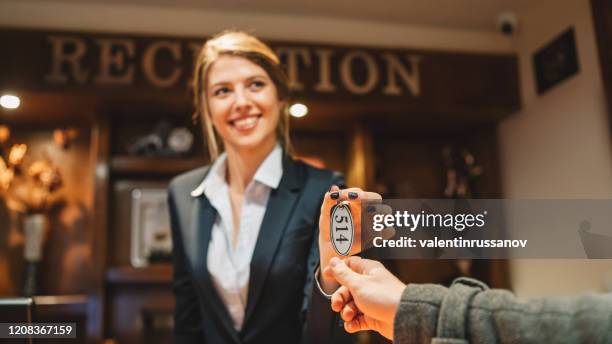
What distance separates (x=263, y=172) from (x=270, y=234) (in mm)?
116

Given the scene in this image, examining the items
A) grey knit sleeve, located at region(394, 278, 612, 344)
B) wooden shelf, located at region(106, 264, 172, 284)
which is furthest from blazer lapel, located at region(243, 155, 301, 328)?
wooden shelf, located at region(106, 264, 172, 284)

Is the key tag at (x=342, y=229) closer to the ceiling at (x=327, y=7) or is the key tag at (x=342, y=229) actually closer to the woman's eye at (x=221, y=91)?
the woman's eye at (x=221, y=91)

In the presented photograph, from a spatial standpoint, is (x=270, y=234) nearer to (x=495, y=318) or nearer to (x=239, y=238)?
(x=239, y=238)

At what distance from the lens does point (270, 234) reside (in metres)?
0.87

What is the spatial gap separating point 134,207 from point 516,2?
188 cm

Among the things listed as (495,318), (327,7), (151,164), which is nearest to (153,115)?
(151,164)

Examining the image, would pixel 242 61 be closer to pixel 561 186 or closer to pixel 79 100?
pixel 561 186

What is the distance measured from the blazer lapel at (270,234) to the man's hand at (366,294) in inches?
10.3

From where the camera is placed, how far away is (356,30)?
2.16 metres

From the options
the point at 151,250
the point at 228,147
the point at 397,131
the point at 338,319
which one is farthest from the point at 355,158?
the point at 338,319

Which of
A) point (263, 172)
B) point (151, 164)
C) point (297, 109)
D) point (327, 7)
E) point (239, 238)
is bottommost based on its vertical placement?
point (239, 238)

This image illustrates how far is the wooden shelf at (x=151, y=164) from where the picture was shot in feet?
7.09

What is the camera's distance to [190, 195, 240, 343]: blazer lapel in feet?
2.98

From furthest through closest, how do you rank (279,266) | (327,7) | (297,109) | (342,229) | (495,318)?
(327,7)
(297,109)
(279,266)
(342,229)
(495,318)
